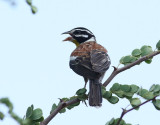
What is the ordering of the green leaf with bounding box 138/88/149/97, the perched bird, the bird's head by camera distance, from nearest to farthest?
the green leaf with bounding box 138/88/149/97, the perched bird, the bird's head

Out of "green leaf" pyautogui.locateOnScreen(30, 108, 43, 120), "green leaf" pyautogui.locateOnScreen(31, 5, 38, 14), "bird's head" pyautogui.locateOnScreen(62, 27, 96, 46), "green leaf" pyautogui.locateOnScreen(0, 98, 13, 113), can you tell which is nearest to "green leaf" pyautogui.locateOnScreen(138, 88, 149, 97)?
"green leaf" pyautogui.locateOnScreen(30, 108, 43, 120)

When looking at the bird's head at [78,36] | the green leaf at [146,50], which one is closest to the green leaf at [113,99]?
the green leaf at [146,50]

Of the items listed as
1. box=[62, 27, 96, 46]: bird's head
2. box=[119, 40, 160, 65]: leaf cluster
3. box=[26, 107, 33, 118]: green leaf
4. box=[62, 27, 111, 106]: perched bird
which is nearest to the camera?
box=[26, 107, 33, 118]: green leaf

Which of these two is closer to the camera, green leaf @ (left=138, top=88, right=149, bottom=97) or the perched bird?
green leaf @ (left=138, top=88, right=149, bottom=97)

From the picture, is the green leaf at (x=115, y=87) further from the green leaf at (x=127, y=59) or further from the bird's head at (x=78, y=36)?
the bird's head at (x=78, y=36)

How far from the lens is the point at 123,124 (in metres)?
2.62

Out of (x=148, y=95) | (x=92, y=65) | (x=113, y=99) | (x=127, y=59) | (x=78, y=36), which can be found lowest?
(x=148, y=95)

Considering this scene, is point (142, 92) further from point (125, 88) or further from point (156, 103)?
point (156, 103)

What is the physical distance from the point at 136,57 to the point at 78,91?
35.0 inches

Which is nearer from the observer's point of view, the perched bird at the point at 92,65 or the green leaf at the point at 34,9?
the green leaf at the point at 34,9

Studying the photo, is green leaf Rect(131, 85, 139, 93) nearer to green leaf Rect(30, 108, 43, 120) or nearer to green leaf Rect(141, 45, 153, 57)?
green leaf Rect(141, 45, 153, 57)

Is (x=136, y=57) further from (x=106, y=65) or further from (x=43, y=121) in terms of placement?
(x=43, y=121)

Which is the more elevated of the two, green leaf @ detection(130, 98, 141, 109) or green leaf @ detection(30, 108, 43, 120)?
green leaf @ detection(30, 108, 43, 120)

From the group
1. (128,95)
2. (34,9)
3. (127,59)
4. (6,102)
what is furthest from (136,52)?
(6,102)
